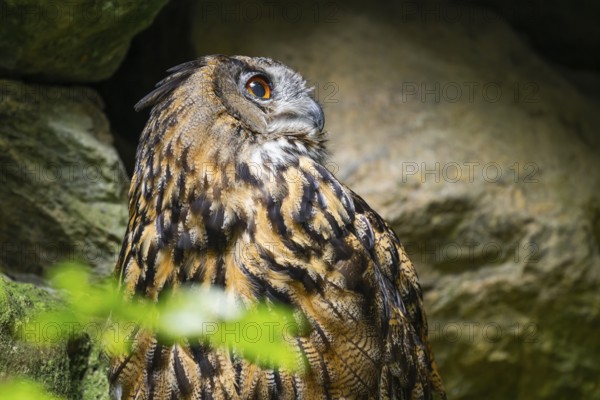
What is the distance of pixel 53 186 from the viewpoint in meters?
2.73

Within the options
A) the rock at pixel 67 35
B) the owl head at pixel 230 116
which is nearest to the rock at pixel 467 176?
the rock at pixel 67 35

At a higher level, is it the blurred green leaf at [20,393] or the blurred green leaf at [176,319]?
the blurred green leaf at [20,393]

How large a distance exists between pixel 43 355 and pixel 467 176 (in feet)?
7.29

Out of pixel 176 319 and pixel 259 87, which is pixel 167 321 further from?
pixel 259 87

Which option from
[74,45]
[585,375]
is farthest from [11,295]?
[585,375]

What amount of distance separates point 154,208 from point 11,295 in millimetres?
526

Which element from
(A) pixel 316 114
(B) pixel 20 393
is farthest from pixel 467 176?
(B) pixel 20 393

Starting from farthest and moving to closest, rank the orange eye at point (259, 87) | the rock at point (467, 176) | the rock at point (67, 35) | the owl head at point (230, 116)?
the rock at point (467, 176), the rock at point (67, 35), the orange eye at point (259, 87), the owl head at point (230, 116)

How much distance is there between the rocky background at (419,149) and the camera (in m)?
2.72

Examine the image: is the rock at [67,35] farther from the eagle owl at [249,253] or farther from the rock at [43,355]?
the rock at [43,355]

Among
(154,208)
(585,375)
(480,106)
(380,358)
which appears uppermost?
(480,106)

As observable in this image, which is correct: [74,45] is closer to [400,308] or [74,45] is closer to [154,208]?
[154,208]

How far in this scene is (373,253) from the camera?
1.80m

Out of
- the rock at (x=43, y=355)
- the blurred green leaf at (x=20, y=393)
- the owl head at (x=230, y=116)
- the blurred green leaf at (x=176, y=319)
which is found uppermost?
the owl head at (x=230, y=116)
